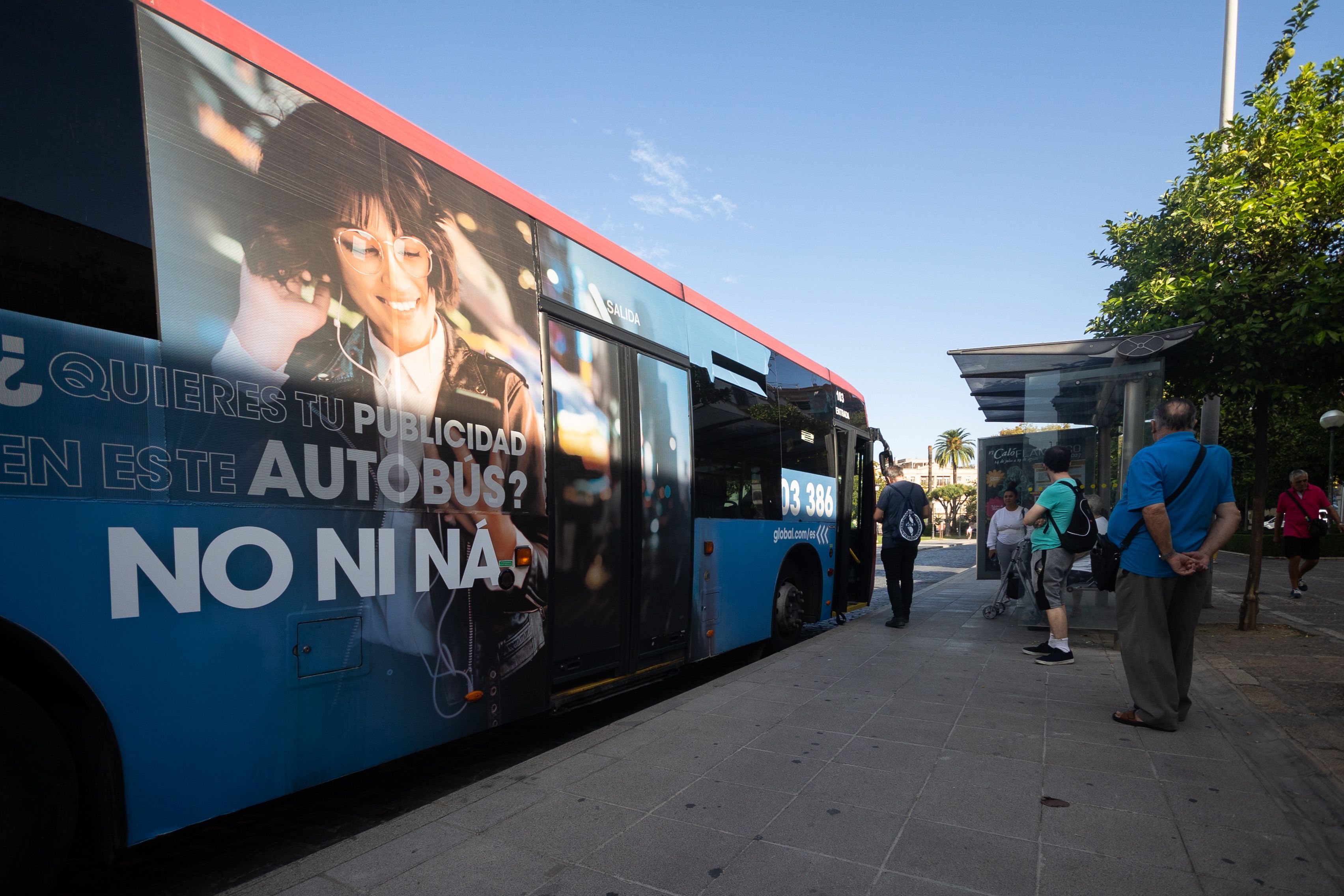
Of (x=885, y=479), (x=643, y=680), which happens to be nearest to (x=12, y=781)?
(x=643, y=680)

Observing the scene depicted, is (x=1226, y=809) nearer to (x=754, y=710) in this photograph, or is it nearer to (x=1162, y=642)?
(x=1162, y=642)

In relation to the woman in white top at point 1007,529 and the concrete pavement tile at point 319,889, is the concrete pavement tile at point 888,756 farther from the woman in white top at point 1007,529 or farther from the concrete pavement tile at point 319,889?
the woman in white top at point 1007,529

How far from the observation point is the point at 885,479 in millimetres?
9938

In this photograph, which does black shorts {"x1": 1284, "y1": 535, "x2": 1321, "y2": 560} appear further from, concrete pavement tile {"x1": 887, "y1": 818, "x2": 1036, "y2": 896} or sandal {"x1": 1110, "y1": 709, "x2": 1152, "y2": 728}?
concrete pavement tile {"x1": 887, "y1": 818, "x2": 1036, "y2": 896}

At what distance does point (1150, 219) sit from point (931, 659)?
22.7 ft

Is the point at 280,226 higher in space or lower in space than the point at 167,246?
higher

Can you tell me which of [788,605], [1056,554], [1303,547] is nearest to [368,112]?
[788,605]

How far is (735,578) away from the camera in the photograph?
6.59 metres

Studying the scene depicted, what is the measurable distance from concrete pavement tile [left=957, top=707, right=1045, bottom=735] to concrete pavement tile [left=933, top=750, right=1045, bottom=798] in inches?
23.5

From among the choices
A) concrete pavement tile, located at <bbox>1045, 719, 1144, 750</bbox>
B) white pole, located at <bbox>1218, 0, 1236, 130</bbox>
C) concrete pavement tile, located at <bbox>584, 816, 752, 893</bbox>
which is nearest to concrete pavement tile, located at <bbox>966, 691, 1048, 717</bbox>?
concrete pavement tile, located at <bbox>1045, 719, 1144, 750</bbox>

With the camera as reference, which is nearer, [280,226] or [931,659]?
[280,226]

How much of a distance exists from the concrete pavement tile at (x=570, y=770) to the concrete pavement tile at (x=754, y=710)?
1.12 metres

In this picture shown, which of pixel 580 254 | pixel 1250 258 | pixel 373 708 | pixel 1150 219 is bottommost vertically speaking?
pixel 373 708

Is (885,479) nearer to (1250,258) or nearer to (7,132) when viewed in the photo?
(1250,258)
